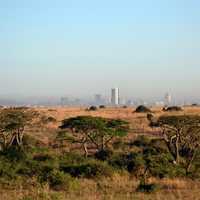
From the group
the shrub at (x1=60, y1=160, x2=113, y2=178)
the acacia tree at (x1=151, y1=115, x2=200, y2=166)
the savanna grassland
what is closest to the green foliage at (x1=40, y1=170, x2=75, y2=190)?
the savanna grassland

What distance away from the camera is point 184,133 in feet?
75.3

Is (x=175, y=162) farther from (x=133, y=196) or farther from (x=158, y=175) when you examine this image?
(x=133, y=196)

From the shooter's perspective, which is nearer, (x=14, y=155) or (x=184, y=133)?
(x=14, y=155)

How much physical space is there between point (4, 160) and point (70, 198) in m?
6.06

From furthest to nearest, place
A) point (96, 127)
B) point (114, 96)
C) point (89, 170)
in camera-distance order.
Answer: point (114, 96) < point (96, 127) < point (89, 170)

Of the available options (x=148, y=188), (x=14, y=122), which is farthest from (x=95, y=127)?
(x=148, y=188)

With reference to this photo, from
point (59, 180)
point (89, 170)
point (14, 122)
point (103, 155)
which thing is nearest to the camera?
point (59, 180)

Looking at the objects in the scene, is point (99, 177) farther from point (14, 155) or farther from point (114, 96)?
point (114, 96)

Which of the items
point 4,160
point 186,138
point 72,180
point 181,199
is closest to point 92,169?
point 72,180

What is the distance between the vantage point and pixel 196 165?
20.4 metres

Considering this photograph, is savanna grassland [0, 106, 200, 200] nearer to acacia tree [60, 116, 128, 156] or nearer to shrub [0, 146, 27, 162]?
shrub [0, 146, 27, 162]

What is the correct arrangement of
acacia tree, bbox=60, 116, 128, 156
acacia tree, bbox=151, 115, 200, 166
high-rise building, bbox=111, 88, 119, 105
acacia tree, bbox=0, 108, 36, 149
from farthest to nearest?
high-rise building, bbox=111, 88, 119, 105 < acacia tree, bbox=0, 108, 36, 149 < acacia tree, bbox=60, 116, 128, 156 < acacia tree, bbox=151, 115, 200, 166

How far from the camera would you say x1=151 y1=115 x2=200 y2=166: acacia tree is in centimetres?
2219

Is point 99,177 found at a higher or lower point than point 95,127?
lower
